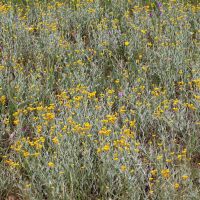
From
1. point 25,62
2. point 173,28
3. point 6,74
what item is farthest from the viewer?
point 173,28

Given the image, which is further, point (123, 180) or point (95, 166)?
point (95, 166)

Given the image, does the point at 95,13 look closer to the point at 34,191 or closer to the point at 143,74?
the point at 143,74

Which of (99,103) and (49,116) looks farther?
(99,103)

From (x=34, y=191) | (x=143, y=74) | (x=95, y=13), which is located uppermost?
(x=95, y=13)

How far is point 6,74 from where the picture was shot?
16.8ft

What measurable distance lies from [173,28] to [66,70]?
1.73m

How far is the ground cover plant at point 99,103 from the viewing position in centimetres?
351

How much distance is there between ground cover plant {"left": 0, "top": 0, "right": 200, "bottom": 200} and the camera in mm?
3508

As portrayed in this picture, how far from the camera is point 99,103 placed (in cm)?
441

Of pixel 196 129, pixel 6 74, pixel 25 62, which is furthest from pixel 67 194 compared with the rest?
pixel 25 62

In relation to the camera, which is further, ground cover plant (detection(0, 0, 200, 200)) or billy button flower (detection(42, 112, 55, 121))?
billy button flower (detection(42, 112, 55, 121))

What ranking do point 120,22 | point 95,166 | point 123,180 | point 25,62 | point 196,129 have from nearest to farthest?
point 123,180 → point 95,166 → point 196,129 → point 25,62 → point 120,22

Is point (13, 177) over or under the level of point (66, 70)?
under

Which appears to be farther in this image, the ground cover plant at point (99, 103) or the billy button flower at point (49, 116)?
the billy button flower at point (49, 116)
